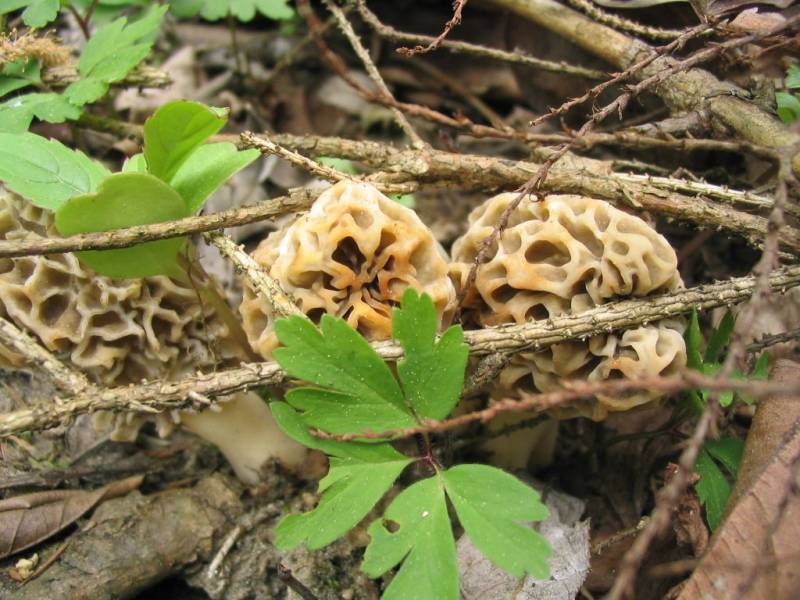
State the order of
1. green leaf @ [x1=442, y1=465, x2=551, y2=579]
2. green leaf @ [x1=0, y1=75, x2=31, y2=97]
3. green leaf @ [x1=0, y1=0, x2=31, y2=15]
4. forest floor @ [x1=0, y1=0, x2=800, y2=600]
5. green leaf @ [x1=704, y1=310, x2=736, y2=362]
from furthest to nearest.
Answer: green leaf @ [x1=0, y1=0, x2=31, y2=15] < green leaf @ [x1=0, y1=75, x2=31, y2=97] < green leaf @ [x1=704, y1=310, x2=736, y2=362] < forest floor @ [x1=0, y1=0, x2=800, y2=600] < green leaf @ [x1=442, y1=465, x2=551, y2=579]

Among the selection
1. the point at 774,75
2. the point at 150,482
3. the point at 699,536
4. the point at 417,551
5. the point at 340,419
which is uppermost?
the point at 774,75

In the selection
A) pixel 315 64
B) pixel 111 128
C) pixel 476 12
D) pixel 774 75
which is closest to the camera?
pixel 774 75

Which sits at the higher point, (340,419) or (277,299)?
(277,299)

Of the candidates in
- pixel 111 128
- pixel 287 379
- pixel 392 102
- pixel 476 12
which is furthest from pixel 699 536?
pixel 476 12

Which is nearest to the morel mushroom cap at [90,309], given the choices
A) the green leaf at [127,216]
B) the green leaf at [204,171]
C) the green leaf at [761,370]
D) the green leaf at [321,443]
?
the green leaf at [127,216]

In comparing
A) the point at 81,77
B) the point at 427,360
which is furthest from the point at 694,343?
the point at 81,77

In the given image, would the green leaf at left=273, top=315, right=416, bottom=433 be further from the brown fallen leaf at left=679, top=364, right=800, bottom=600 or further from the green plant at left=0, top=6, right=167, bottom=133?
the green plant at left=0, top=6, right=167, bottom=133

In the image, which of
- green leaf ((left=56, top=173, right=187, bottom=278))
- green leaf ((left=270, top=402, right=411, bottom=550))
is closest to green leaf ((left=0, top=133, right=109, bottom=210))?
green leaf ((left=56, top=173, right=187, bottom=278))

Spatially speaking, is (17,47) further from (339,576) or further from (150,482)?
(339,576)
